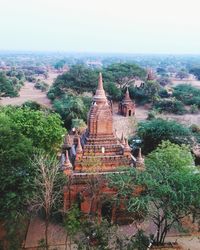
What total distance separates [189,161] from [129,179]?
6.75 m

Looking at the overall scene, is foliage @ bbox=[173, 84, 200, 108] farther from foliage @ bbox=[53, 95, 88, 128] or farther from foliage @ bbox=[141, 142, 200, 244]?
foliage @ bbox=[141, 142, 200, 244]

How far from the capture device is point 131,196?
645 inches

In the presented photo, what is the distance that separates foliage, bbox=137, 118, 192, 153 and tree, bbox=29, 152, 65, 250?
1533 centimetres

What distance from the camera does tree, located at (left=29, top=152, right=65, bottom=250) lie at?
51.4 ft

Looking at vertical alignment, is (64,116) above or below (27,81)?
above

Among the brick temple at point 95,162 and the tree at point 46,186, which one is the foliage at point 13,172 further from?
the brick temple at point 95,162

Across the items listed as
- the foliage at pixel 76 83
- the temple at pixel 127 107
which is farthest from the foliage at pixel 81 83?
the temple at pixel 127 107

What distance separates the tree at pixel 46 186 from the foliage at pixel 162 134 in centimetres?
1533

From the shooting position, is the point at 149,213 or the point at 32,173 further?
the point at 32,173

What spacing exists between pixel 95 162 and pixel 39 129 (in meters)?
7.34

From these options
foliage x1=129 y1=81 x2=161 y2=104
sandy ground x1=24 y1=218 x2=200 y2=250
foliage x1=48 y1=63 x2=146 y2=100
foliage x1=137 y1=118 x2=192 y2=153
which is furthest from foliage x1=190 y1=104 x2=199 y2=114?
sandy ground x1=24 y1=218 x2=200 y2=250

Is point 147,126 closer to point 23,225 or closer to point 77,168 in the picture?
point 77,168

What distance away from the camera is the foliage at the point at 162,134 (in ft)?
104

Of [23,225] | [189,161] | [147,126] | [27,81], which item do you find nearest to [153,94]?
[147,126]
